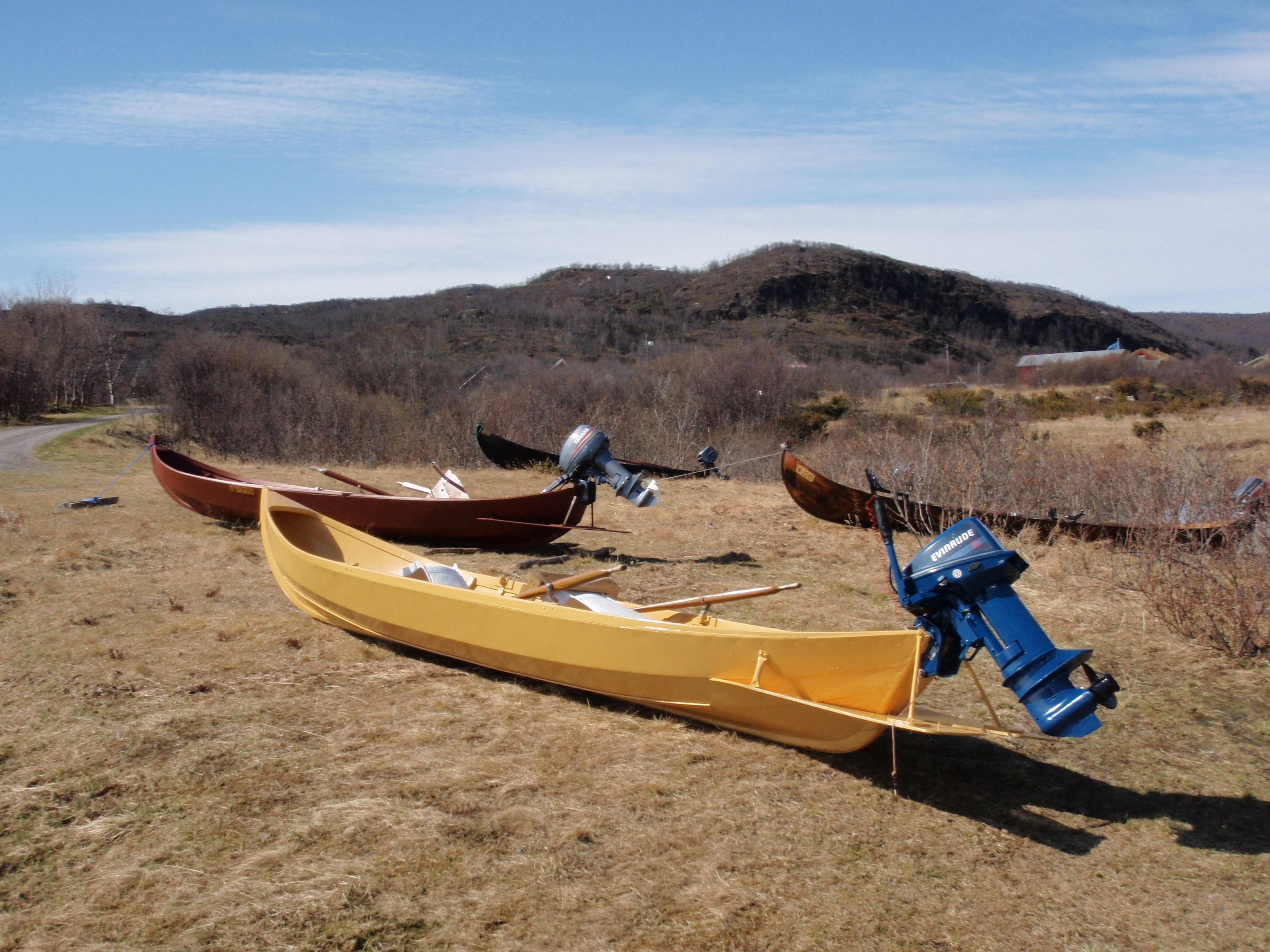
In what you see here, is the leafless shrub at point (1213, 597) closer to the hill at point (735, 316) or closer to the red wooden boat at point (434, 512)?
the red wooden boat at point (434, 512)

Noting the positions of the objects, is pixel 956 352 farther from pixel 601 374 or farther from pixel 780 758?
pixel 780 758

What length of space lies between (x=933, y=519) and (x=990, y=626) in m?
6.19

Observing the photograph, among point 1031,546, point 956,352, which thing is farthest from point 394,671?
point 956,352

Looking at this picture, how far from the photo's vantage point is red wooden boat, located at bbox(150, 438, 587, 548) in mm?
8992

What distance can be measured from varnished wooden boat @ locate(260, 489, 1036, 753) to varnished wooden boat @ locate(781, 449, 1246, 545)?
4279mm

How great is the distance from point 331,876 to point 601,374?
97.7 feet

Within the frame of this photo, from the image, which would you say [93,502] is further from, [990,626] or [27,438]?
[27,438]

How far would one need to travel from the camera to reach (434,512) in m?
9.18

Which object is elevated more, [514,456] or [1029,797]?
[514,456]

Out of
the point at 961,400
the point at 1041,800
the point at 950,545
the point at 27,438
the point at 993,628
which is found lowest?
the point at 1041,800

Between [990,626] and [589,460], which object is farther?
[589,460]

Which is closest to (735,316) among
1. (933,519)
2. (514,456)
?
(514,456)

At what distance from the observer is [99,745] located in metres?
4.20

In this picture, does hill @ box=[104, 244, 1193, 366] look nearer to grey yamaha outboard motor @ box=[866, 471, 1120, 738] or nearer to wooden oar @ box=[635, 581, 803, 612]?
wooden oar @ box=[635, 581, 803, 612]
